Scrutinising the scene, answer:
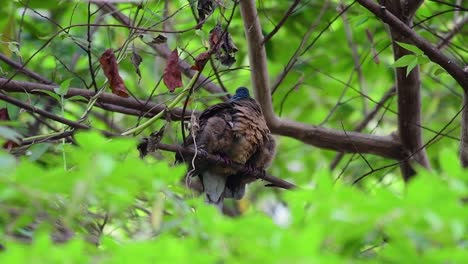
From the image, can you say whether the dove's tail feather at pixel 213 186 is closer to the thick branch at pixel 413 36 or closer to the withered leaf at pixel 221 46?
the withered leaf at pixel 221 46

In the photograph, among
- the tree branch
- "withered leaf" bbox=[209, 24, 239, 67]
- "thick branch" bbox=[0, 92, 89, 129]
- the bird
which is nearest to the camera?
"thick branch" bbox=[0, 92, 89, 129]

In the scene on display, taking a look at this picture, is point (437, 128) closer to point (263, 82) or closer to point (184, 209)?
point (263, 82)

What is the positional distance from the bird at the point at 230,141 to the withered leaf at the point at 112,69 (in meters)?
1.05

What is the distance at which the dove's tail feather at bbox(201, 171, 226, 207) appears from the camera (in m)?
4.77

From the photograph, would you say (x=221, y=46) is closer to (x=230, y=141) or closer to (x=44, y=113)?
(x=44, y=113)

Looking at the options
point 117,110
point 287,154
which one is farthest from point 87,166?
point 287,154

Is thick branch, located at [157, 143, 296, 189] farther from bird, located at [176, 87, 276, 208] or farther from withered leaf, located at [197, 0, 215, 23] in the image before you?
withered leaf, located at [197, 0, 215, 23]

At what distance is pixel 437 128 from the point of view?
6.28m

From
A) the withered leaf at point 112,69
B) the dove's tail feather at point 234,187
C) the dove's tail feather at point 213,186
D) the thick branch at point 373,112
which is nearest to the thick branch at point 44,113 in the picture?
the withered leaf at point 112,69

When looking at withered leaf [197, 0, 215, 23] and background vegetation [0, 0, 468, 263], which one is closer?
background vegetation [0, 0, 468, 263]

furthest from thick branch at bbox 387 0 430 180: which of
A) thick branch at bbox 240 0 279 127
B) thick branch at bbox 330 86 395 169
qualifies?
thick branch at bbox 240 0 279 127

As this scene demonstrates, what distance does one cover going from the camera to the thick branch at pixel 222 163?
12.5 ft

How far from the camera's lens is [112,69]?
12.1 ft

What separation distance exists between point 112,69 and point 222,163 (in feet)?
4.06
